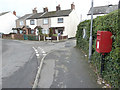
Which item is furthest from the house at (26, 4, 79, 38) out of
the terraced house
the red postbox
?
the red postbox

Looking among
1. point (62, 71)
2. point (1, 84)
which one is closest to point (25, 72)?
point (1, 84)

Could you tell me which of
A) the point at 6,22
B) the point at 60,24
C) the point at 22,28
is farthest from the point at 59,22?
the point at 6,22

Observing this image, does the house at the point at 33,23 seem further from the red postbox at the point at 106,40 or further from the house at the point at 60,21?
the red postbox at the point at 106,40

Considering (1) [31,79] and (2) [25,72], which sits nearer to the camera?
(1) [31,79]

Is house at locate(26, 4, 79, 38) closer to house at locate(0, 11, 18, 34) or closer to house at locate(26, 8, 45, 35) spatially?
house at locate(26, 8, 45, 35)

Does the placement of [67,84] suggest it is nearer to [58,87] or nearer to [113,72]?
[58,87]

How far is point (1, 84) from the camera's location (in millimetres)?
4383

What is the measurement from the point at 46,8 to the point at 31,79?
30830mm

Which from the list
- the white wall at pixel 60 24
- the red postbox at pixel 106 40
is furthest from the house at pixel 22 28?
the red postbox at pixel 106 40

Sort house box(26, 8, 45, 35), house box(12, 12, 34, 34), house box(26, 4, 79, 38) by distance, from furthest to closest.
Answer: house box(12, 12, 34, 34) → house box(26, 8, 45, 35) → house box(26, 4, 79, 38)

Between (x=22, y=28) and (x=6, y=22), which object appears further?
(x=6, y=22)

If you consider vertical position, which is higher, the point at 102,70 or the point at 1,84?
the point at 102,70

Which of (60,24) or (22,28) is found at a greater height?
(60,24)

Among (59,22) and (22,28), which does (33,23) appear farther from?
(59,22)
